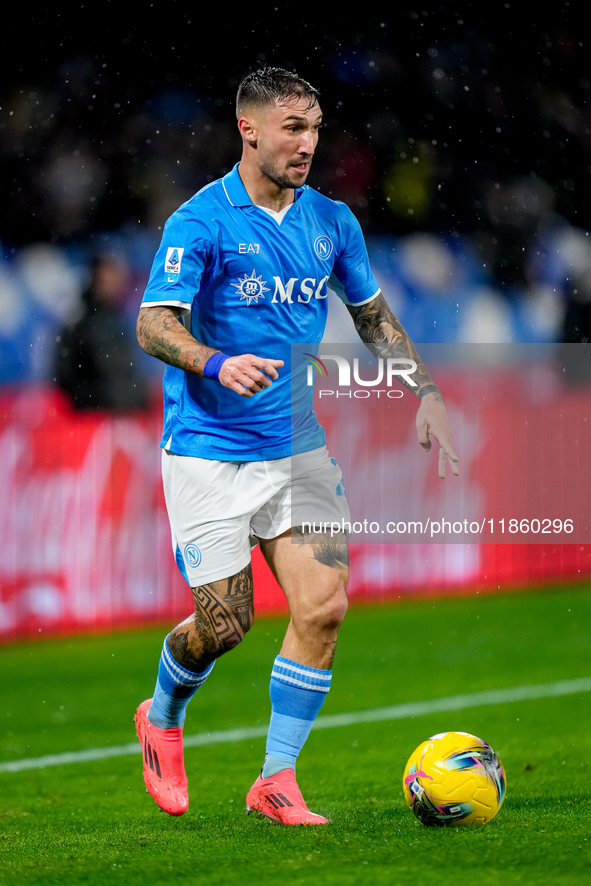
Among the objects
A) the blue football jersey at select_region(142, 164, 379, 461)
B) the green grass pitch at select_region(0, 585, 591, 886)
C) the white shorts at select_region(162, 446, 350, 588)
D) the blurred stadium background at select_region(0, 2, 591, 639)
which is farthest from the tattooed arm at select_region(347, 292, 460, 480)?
the blurred stadium background at select_region(0, 2, 591, 639)

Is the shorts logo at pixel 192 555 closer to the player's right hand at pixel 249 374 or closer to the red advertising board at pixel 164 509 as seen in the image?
the player's right hand at pixel 249 374

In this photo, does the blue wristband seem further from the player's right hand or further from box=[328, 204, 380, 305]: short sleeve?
box=[328, 204, 380, 305]: short sleeve

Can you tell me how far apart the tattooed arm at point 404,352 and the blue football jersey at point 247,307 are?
0.74 feet

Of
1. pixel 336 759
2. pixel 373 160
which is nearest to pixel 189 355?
pixel 336 759

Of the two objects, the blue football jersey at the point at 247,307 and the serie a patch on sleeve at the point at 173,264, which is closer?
the serie a patch on sleeve at the point at 173,264

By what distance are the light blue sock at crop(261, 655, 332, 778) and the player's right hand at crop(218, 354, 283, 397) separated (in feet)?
3.12

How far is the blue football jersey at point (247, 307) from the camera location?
11.4 ft

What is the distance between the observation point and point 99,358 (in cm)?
835

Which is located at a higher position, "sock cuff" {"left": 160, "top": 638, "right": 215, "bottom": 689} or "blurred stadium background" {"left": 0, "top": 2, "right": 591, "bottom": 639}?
"blurred stadium background" {"left": 0, "top": 2, "right": 591, "bottom": 639}

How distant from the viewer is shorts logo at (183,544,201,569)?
352 centimetres

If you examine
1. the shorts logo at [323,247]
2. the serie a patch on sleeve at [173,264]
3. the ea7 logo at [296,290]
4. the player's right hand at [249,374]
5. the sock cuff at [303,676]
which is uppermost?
the shorts logo at [323,247]

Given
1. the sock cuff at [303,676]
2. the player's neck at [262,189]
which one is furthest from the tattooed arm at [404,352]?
the sock cuff at [303,676]

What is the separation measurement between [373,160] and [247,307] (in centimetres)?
861

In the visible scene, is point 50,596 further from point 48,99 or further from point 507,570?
point 48,99
